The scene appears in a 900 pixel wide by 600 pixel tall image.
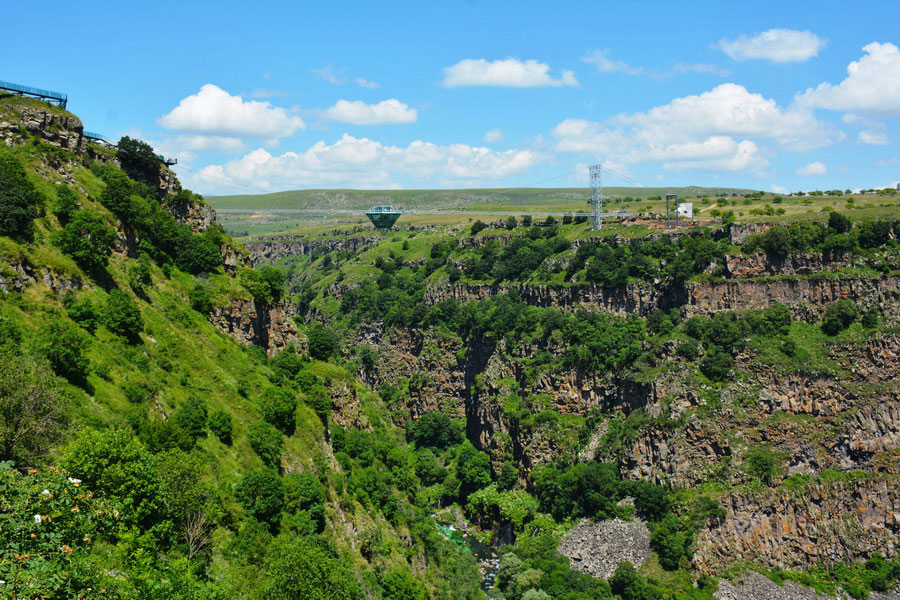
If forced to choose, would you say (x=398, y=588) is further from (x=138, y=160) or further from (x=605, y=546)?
(x=138, y=160)

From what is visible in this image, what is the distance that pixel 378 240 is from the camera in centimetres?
19850

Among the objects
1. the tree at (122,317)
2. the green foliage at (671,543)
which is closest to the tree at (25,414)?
the tree at (122,317)

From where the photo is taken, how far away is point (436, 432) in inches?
5157

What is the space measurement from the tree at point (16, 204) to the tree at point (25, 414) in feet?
75.9

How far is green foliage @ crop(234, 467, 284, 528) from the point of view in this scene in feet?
173

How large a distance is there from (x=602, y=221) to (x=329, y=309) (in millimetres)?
A: 69324

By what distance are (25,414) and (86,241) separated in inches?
1250

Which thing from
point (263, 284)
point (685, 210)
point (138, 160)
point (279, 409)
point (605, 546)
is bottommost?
point (605, 546)

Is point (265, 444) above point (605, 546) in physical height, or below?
above

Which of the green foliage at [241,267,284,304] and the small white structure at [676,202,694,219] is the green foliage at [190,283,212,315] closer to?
the green foliage at [241,267,284,304]

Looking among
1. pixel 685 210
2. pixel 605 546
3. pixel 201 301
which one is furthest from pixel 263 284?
pixel 685 210

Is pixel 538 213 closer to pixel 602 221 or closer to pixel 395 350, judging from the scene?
pixel 602 221

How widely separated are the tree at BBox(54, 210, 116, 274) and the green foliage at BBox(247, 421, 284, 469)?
20335 millimetres

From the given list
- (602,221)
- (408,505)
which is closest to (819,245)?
(602,221)
